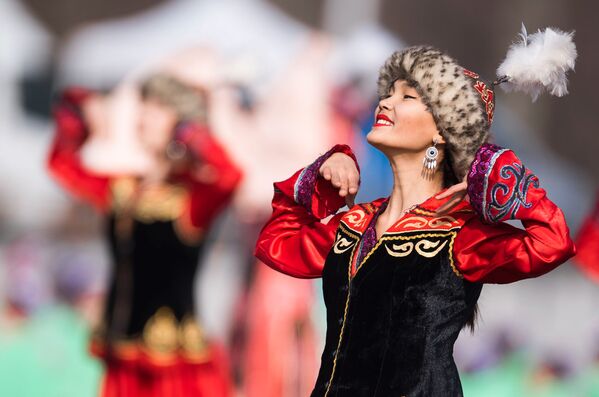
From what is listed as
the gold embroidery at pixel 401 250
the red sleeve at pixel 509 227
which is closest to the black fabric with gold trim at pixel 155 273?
the gold embroidery at pixel 401 250

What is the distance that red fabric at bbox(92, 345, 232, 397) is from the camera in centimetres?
423

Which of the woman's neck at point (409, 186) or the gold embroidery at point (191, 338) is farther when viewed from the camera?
the gold embroidery at point (191, 338)

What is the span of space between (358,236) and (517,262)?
352mm

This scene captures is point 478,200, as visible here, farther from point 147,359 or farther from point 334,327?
point 147,359

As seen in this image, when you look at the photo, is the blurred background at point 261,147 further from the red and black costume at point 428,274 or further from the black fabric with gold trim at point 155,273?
the red and black costume at point 428,274

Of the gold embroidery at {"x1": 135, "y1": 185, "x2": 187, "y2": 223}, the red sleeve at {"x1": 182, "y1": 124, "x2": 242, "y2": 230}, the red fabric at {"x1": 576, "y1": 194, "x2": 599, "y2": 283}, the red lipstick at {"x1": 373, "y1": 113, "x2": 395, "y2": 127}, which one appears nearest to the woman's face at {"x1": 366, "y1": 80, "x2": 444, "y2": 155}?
the red lipstick at {"x1": 373, "y1": 113, "x2": 395, "y2": 127}

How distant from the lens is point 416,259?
84.5 inches

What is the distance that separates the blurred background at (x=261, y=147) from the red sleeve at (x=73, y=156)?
408mm

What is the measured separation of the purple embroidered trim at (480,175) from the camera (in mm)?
2066

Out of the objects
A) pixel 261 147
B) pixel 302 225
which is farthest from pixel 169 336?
pixel 302 225

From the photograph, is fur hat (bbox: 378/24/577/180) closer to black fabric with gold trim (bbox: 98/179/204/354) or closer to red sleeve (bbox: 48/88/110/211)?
black fabric with gold trim (bbox: 98/179/204/354)

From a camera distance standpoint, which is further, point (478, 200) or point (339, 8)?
point (339, 8)

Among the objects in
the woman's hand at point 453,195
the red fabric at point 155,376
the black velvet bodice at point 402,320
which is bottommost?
the red fabric at point 155,376

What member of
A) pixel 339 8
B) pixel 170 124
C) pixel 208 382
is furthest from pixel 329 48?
pixel 208 382
